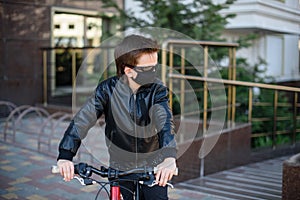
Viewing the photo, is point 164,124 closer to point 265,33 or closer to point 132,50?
point 132,50

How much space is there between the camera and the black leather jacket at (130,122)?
2285mm

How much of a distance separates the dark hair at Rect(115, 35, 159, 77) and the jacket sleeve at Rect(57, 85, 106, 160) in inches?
7.6

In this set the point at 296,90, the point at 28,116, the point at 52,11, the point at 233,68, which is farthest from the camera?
the point at 52,11

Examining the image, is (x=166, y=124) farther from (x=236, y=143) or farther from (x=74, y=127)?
(x=236, y=143)

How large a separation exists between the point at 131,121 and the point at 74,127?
298mm

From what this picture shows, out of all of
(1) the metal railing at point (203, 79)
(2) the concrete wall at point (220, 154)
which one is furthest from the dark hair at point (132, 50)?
(2) the concrete wall at point (220, 154)

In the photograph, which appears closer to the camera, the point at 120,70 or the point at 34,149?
the point at 120,70

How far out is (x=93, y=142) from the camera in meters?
6.36

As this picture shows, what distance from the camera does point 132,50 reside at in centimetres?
227

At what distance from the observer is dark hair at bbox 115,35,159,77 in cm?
225

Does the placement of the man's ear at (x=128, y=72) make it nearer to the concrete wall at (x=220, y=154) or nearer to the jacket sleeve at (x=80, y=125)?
the jacket sleeve at (x=80, y=125)

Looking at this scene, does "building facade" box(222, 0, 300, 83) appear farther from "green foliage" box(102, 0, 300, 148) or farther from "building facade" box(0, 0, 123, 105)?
"building facade" box(0, 0, 123, 105)

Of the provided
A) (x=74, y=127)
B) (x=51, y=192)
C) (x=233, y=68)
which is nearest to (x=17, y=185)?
(x=51, y=192)

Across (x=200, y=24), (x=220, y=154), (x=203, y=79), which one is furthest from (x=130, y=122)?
(x=200, y=24)
